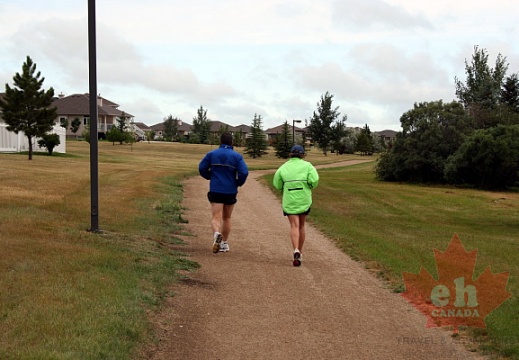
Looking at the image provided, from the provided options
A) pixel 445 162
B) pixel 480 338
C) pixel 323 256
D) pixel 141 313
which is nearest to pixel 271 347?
pixel 141 313

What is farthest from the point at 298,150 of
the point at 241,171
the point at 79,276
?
the point at 79,276

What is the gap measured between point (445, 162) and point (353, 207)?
21.7 metres

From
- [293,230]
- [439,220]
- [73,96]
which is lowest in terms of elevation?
[439,220]

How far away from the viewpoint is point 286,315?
262 inches

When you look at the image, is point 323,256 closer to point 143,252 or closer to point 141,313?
point 143,252

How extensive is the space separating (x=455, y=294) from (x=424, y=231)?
9.08 metres

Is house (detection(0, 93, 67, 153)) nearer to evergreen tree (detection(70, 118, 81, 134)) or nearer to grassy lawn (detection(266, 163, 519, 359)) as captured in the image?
grassy lawn (detection(266, 163, 519, 359))

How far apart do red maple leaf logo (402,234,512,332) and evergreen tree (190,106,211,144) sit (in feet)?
318

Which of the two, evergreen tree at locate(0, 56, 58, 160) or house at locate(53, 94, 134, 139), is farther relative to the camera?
house at locate(53, 94, 134, 139)

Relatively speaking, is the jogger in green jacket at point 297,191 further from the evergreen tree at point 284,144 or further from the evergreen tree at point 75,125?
the evergreen tree at point 75,125

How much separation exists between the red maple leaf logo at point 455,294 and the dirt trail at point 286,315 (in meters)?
0.27

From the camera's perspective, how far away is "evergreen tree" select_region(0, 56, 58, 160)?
128 ft

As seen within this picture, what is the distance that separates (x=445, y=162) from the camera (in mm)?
42438

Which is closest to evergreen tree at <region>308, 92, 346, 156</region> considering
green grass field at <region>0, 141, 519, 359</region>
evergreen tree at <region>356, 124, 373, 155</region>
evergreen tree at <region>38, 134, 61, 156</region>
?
evergreen tree at <region>356, 124, 373, 155</region>
